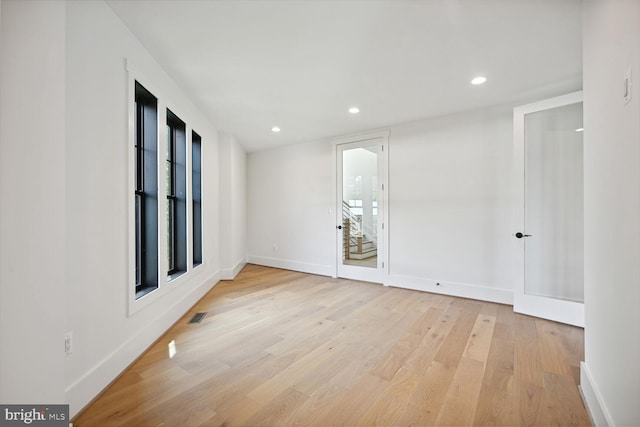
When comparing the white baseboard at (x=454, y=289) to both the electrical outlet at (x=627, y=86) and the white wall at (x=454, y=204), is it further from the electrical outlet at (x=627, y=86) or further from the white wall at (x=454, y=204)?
the electrical outlet at (x=627, y=86)

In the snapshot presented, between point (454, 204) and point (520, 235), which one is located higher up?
point (454, 204)

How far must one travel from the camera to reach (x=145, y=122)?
8.37 ft

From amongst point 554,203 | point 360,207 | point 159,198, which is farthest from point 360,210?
point 159,198

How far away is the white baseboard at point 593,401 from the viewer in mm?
1359

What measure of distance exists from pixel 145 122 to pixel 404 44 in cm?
244

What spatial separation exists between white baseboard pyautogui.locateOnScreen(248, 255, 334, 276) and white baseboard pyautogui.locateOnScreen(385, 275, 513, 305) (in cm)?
126

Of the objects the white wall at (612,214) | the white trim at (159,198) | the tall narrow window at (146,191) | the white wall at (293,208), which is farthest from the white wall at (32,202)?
the white wall at (293,208)

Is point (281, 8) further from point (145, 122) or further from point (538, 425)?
point (538, 425)

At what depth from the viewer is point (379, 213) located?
443cm

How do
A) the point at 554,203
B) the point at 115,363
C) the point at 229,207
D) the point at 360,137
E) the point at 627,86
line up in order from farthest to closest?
the point at 229,207, the point at 360,137, the point at 554,203, the point at 115,363, the point at 627,86

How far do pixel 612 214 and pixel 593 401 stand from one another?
1116 mm

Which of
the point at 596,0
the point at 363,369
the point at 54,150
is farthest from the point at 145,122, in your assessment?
the point at 596,0

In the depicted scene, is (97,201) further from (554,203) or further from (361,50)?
(554,203)

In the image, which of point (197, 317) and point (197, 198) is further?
point (197, 198)
